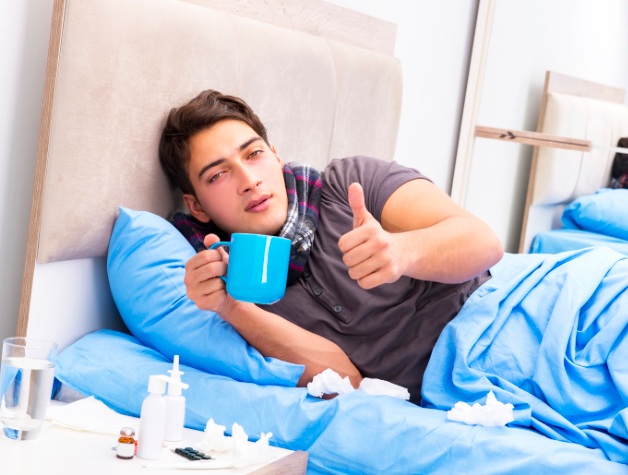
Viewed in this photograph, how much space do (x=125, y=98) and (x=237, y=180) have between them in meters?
0.29

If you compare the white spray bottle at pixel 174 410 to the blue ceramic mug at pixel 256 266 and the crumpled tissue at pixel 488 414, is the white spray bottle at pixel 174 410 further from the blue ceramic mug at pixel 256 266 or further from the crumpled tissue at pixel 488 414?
the crumpled tissue at pixel 488 414

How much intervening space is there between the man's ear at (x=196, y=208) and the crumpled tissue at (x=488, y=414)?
77cm

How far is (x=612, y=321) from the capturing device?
120cm

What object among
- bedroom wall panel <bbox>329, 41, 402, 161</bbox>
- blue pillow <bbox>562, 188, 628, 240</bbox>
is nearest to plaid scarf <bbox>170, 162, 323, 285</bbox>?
bedroom wall panel <bbox>329, 41, 402, 161</bbox>

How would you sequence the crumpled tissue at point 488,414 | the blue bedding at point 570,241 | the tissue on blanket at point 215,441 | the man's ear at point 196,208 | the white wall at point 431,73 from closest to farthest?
1. the tissue on blanket at point 215,441
2. the crumpled tissue at point 488,414
3. the man's ear at point 196,208
4. the blue bedding at point 570,241
5. the white wall at point 431,73

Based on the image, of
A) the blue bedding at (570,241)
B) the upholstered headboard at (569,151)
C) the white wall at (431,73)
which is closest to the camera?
the blue bedding at (570,241)

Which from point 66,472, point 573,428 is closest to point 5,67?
point 66,472

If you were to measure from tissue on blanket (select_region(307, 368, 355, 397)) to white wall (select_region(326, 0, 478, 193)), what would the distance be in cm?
162

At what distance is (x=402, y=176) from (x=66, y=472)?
2.90ft

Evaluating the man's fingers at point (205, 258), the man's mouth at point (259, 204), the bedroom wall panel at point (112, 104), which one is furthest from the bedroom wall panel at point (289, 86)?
the man's fingers at point (205, 258)

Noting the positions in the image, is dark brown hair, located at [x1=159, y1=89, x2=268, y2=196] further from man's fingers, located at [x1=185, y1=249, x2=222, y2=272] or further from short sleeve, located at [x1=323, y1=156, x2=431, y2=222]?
man's fingers, located at [x1=185, y1=249, x2=222, y2=272]

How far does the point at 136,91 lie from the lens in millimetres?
1404

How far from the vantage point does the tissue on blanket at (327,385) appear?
1.23m

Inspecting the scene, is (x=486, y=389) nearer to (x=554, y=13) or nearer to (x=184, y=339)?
(x=184, y=339)
